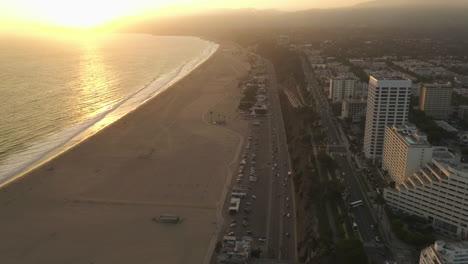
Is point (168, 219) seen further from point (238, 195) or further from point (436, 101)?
point (436, 101)

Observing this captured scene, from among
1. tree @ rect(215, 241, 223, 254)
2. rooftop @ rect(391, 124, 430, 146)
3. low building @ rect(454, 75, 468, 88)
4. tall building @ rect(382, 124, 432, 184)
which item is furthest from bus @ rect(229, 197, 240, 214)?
low building @ rect(454, 75, 468, 88)

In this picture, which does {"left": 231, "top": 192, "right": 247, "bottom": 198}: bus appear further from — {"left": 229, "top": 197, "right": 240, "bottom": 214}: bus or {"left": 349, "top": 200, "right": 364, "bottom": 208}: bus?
{"left": 349, "top": 200, "right": 364, "bottom": 208}: bus

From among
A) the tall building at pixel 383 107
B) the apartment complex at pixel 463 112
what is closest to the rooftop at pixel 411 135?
the tall building at pixel 383 107

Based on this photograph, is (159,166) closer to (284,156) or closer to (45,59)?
(284,156)

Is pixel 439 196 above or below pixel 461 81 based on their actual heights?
above

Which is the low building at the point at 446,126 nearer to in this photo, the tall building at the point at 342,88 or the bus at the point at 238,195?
the tall building at the point at 342,88

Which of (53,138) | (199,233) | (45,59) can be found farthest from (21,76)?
(199,233)

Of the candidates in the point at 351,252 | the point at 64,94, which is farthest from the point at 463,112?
the point at 64,94
